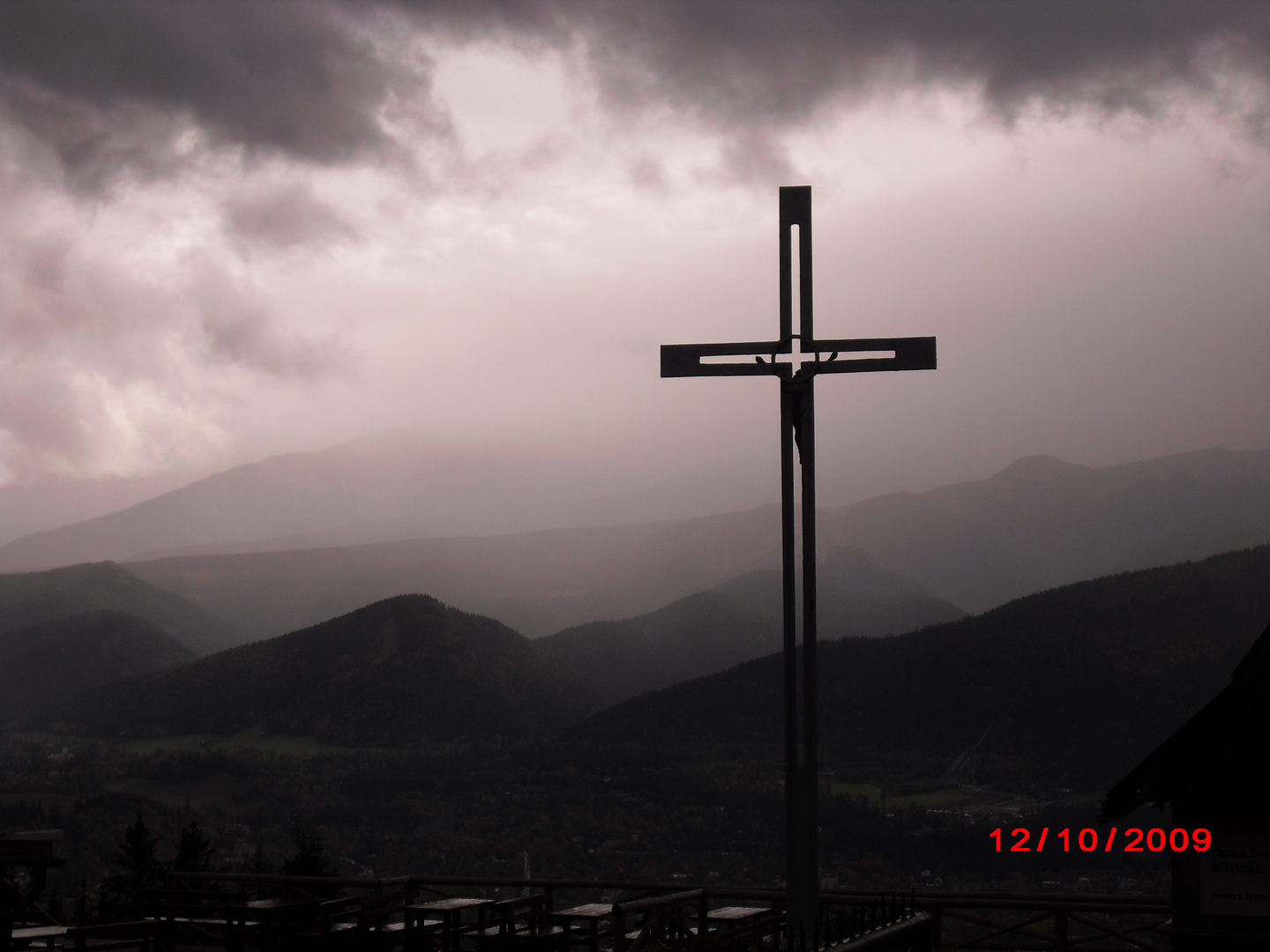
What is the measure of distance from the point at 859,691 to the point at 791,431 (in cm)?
10739

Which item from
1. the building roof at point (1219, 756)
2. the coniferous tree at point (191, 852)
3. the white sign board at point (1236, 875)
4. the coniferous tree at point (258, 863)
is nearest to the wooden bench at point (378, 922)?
the building roof at point (1219, 756)

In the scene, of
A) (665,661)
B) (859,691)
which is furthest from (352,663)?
(859,691)

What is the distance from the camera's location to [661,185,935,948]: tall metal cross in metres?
8.66

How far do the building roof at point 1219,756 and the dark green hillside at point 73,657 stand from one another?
545 feet

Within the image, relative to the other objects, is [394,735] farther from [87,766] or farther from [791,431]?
[791,431]

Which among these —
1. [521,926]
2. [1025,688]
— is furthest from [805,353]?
[1025,688]

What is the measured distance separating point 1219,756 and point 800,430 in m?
3.94

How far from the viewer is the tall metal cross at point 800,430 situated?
8664 mm

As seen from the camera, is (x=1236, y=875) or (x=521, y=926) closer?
(x=1236, y=875)

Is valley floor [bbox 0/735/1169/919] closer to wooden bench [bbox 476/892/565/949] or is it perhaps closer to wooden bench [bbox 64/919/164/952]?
wooden bench [bbox 64/919/164/952]

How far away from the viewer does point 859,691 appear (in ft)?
372

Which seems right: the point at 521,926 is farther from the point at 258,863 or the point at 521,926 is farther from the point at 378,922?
the point at 258,863

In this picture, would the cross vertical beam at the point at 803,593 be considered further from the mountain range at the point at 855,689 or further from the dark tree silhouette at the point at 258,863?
the mountain range at the point at 855,689

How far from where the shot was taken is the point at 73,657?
169 metres
